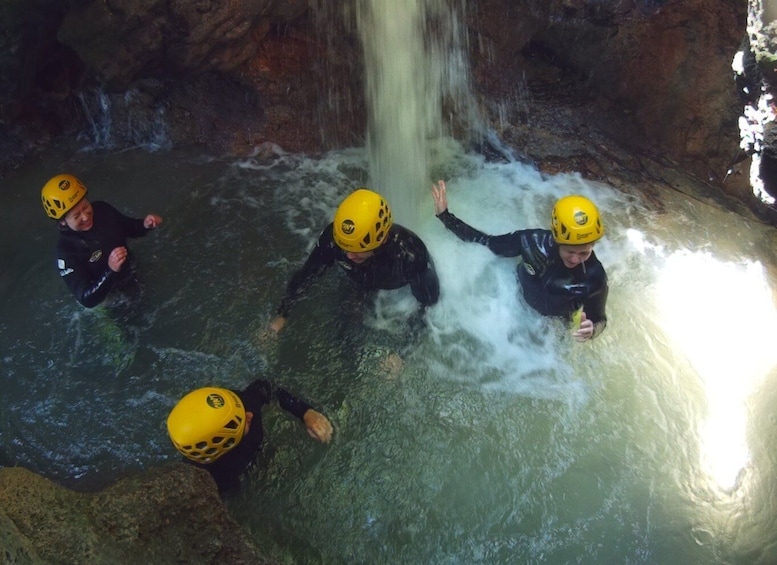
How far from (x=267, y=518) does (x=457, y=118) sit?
5118 millimetres

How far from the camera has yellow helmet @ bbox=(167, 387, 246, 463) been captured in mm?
3225

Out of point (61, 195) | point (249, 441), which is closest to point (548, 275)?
point (249, 441)

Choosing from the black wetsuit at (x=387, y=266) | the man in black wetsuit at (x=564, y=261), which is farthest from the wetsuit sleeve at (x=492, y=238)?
the black wetsuit at (x=387, y=266)

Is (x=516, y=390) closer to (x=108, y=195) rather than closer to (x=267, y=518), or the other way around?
(x=267, y=518)

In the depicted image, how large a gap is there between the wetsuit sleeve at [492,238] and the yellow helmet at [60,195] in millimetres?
2833

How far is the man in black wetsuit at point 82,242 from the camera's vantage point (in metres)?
4.06

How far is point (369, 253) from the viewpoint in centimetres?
395

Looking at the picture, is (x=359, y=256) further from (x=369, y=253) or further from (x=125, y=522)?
(x=125, y=522)

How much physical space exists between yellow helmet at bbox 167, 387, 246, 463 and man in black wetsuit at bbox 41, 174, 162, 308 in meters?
1.34

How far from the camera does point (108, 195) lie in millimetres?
5996

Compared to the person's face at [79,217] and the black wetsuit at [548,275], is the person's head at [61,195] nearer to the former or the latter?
the person's face at [79,217]

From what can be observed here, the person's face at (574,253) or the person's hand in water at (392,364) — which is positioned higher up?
the person's face at (574,253)

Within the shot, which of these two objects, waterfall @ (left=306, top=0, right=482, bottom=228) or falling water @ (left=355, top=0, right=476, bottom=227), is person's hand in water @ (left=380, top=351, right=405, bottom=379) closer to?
waterfall @ (left=306, top=0, right=482, bottom=228)

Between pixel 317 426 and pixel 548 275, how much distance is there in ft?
6.68
